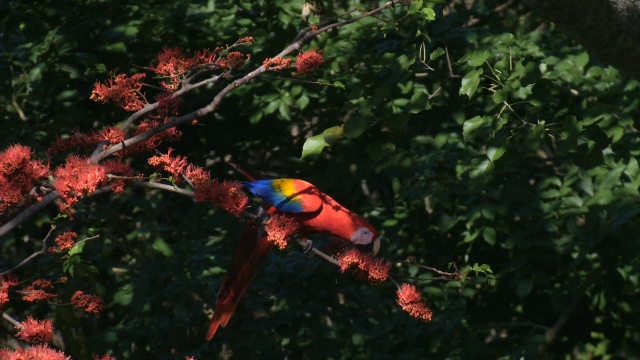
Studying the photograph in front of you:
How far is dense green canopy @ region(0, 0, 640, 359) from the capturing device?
4.61m

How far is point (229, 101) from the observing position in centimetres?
528

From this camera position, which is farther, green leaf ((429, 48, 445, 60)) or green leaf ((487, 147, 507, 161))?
green leaf ((429, 48, 445, 60))

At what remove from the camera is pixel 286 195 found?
3369mm

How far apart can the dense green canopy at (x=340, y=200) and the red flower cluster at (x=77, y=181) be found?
181 cm

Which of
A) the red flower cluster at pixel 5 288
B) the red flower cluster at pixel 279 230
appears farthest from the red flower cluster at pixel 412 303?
the red flower cluster at pixel 5 288

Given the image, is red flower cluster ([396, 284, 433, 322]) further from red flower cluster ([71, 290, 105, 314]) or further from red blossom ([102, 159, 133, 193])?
red flower cluster ([71, 290, 105, 314])

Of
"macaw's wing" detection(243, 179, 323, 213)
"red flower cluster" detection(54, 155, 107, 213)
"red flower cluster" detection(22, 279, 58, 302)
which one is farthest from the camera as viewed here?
"macaw's wing" detection(243, 179, 323, 213)

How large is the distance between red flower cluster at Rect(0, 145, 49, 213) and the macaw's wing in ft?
3.21

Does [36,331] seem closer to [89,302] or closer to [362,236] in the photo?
[89,302]

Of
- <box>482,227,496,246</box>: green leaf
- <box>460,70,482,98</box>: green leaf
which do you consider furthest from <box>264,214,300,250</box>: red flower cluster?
<box>482,227,496,246</box>: green leaf

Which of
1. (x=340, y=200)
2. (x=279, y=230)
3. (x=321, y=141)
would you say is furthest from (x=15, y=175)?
(x=340, y=200)

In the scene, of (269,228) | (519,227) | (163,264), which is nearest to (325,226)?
(269,228)

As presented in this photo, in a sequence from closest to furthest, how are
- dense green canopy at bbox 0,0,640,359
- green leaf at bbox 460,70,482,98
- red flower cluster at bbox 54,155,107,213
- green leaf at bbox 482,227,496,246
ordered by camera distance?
1. red flower cluster at bbox 54,155,107,213
2. green leaf at bbox 460,70,482,98
3. dense green canopy at bbox 0,0,640,359
4. green leaf at bbox 482,227,496,246

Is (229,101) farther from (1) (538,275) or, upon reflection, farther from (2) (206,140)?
(1) (538,275)
